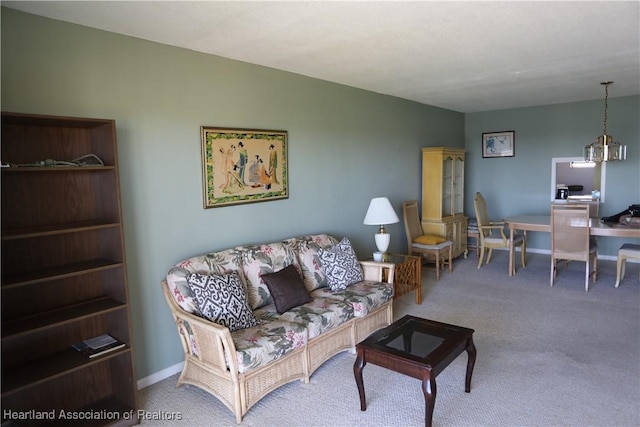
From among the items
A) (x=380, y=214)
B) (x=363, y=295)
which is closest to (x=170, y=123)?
(x=363, y=295)

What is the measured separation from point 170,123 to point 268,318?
1560 millimetres

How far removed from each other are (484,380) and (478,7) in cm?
241

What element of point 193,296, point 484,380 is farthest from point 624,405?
point 193,296

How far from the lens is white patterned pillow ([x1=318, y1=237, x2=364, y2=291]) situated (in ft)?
12.0

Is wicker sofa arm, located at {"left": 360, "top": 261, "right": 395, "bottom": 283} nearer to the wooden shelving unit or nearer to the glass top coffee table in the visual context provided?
the glass top coffee table

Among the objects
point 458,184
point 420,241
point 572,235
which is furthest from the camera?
point 458,184

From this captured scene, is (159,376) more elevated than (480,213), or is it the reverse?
(480,213)

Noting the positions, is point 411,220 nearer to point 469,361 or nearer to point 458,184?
point 458,184

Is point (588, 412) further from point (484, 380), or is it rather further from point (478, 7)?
point (478, 7)

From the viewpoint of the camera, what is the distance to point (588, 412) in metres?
2.54

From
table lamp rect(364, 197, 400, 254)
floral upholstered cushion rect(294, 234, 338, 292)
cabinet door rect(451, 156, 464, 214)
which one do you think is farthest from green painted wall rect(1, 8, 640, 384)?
cabinet door rect(451, 156, 464, 214)

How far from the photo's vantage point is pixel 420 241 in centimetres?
557

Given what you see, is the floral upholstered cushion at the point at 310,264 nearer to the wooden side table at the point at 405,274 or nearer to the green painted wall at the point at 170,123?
the green painted wall at the point at 170,123

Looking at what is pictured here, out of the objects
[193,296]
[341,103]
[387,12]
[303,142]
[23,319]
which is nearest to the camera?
[23,319]
